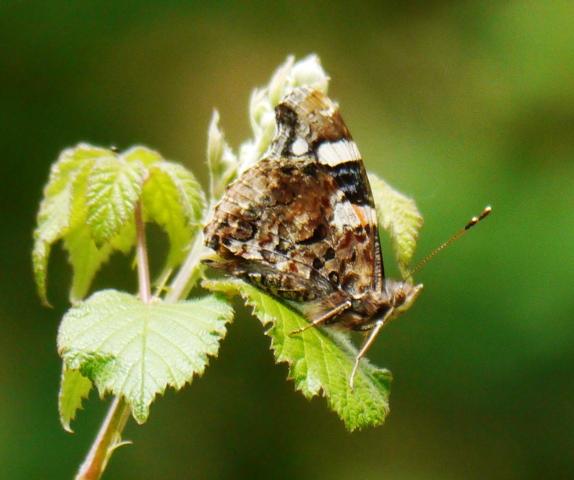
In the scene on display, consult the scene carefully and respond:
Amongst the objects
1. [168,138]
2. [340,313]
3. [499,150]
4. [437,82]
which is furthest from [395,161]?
[340,313]

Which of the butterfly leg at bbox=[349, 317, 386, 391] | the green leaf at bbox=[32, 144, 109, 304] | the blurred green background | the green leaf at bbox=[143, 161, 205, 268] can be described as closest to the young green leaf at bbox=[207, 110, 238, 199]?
the green leaf at bbox=[143, 161, 205, 268]

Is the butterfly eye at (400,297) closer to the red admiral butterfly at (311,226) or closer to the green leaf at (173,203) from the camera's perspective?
the red admiral butterfly at (311,226)

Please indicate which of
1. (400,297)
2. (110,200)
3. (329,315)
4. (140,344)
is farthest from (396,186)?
(140,344)

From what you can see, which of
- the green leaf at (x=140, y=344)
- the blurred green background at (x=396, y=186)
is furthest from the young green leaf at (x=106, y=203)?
the blurred green background at (x=396, y=186)

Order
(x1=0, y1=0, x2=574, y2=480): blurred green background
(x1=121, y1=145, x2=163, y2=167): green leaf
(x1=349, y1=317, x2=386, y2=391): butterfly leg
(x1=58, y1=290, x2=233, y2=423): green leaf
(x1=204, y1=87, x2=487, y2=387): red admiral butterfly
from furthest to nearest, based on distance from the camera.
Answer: (x1=0, y1=0, x2=574, y2=480): blurred green background
(x1=121, y1=145, x2=163, y2=167): green leaf
(x1=204, y1=87, x2=487, y2=387): red admiral butterfly
(x1=349, y1=317, x2=386, y2=391): butterfly leg
(x1=58, y1=290, x2=233, y2=423): green leaf

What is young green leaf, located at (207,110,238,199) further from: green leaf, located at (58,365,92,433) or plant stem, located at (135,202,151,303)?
green leaf, located at (58,365,92,433)

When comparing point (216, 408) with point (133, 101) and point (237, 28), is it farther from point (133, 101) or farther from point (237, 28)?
point (237, 28)

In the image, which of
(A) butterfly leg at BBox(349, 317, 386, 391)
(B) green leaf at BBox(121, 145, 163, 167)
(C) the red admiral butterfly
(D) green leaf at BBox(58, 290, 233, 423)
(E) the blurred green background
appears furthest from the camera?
(E) the blurred green background
